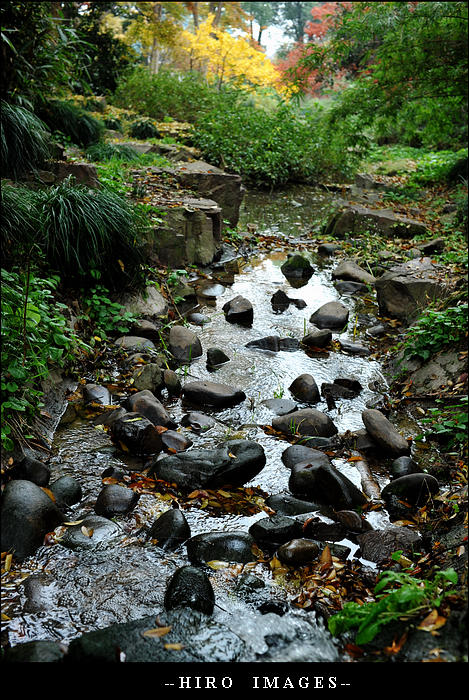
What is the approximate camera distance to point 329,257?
8.01 meters

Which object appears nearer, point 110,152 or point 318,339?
point 318,339

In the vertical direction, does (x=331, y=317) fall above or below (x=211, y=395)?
above

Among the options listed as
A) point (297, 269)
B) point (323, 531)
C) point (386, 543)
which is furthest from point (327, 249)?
point (386, 543)

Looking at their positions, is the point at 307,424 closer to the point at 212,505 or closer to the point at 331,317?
the point at 212,505

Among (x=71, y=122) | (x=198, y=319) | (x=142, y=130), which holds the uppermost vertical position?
(x=142, y=130)

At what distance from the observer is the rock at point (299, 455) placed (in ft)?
10.5

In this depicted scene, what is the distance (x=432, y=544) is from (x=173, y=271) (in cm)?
440

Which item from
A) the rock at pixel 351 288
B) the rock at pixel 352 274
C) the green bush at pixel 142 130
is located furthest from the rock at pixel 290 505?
the green bush at pixel 142 130

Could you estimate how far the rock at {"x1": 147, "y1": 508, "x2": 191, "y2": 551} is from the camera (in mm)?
2551

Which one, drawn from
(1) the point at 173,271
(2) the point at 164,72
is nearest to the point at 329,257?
(1) the point at 173,271

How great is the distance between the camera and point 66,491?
2781 mm

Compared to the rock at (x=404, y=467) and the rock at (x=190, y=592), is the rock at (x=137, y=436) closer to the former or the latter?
the rock at (x=190, y=592)

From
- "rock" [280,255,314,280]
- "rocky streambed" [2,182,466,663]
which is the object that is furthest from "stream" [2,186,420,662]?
"rock" [280,255,314,280]

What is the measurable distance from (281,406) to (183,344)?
1224 mm
